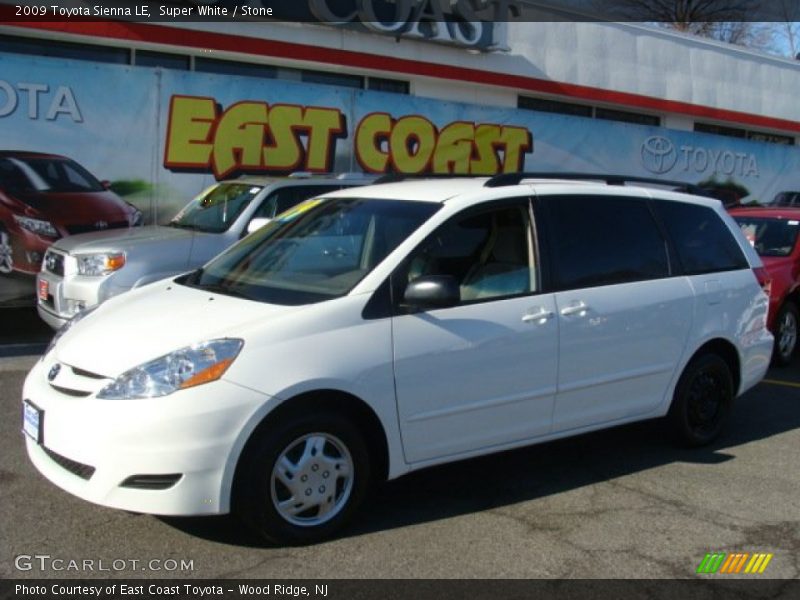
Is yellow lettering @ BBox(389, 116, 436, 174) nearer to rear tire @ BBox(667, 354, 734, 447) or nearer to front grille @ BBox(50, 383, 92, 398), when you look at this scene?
rear tire @ BBox(667, 354, 734, 447)

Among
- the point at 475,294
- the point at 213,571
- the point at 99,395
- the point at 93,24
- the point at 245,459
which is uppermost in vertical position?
the point at 93,24

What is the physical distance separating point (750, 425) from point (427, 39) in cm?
1143

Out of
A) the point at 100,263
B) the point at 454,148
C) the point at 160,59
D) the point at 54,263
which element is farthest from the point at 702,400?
the point at 160,59

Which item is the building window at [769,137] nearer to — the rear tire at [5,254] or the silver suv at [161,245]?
the silver suv at [161,245]

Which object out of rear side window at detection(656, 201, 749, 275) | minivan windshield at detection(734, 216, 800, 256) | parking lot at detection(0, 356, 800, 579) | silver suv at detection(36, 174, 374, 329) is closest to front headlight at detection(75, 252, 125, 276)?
silver suv at detection(36, 174, 374, 329)

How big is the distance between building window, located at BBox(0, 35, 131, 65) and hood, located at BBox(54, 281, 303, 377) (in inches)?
369

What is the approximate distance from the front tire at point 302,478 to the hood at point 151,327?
1.75ft

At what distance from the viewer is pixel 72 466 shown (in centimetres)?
383

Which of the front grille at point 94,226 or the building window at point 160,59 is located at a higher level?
the building window at point 160,59

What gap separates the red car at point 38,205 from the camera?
9148 millimetres

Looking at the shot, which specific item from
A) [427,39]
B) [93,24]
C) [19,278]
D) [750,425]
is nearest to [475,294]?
[750,425]

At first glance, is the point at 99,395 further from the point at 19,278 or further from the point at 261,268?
the point at 19,278

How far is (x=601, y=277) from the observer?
504 centimetres

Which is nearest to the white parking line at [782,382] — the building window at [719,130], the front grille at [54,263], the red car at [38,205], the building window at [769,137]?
the front grille at [54,263]
